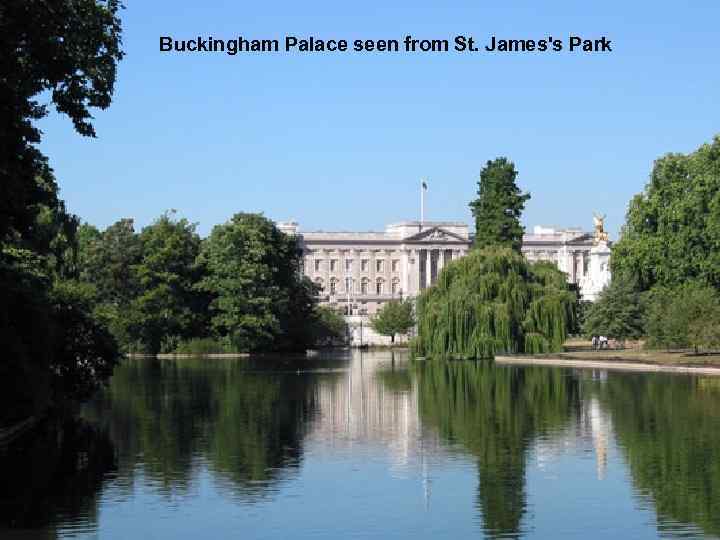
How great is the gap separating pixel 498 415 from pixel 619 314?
4071 centimetres

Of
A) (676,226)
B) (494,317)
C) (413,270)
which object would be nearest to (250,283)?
(494,317)

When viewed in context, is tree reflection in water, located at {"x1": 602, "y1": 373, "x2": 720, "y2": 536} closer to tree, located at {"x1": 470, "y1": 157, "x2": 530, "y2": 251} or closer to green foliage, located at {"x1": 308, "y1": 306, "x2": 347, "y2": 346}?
tree, located at {"x1": 470, "y1": 157, "x2": 530, "y2": 251}

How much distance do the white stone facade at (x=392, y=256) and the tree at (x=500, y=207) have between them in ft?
226

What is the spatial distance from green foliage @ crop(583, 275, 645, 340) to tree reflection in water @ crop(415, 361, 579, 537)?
14.6m

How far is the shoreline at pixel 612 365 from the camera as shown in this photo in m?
53.2

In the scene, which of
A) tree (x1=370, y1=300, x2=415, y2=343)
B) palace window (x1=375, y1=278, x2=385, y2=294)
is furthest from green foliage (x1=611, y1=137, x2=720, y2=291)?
palace window (x1=375, y1=278, x2=385, y2=294)

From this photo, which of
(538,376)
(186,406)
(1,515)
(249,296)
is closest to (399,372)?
(538,376)

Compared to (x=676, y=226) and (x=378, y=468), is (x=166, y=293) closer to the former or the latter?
(x=676, y=226)

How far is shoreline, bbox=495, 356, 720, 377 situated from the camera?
53.2 m

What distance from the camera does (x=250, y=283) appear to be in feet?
293

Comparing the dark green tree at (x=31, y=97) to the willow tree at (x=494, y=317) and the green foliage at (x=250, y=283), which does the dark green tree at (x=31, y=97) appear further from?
the green foliage at (x=250, y=283)

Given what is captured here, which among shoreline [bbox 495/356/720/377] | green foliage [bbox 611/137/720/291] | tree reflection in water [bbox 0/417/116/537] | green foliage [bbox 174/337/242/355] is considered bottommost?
tree reflection in water [bbox 0/417/116/537]

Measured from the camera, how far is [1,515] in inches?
738

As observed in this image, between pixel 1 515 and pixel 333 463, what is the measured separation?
24.2 ft
